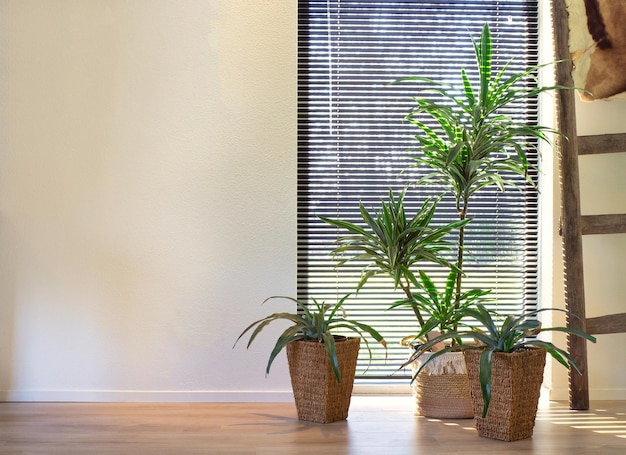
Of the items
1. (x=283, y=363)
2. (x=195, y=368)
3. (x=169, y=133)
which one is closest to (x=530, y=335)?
(x=283, y=363)

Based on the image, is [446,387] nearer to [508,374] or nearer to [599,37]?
[508,374]

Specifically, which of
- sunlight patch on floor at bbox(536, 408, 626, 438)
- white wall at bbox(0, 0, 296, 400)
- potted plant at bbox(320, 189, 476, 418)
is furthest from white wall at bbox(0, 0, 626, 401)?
potted plant at bbox(320, 189, 476, 418)

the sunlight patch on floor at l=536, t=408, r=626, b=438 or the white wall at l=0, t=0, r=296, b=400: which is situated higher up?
the white wall at l=0, t=0, r=296, b=400

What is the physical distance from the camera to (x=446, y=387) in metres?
2.93

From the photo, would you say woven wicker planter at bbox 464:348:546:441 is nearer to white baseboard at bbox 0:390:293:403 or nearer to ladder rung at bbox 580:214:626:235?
ladder rung at bbox 580:214:626:235

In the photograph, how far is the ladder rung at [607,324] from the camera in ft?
10.3

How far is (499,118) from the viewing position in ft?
9.96

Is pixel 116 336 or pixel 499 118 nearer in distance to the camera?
pixel 499 118

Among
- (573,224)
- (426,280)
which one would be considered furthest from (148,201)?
(573,224)

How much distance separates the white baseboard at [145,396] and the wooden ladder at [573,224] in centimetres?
126

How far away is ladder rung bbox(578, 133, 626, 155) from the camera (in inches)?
127

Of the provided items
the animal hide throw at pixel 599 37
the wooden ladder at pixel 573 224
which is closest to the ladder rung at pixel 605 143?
the wooden ladder at pixel 573 224

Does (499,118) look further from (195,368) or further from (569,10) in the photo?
(195,368)

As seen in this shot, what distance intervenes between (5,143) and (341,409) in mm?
1872
